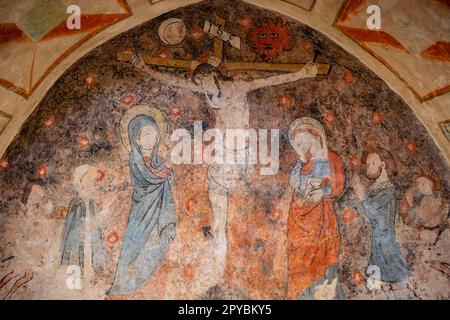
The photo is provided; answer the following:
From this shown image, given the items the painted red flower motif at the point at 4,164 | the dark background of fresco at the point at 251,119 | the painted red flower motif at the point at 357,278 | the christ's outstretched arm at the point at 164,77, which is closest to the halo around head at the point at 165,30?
the dark background of fresco at the point at 251,119

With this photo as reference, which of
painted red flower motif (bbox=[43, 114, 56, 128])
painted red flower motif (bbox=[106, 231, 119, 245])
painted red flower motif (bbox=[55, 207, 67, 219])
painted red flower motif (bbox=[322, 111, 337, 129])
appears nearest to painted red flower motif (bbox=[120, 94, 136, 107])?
painted red flower motif (bbox=[43, 114, 56, 128])

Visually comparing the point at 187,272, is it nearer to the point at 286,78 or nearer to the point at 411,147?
the point at 286,78

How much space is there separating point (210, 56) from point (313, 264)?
2.82 meters

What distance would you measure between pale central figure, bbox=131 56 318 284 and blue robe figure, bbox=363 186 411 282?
1572mm

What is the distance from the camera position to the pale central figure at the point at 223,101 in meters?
8.45

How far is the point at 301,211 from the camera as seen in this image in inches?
333

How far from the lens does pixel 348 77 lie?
8453 millimetres

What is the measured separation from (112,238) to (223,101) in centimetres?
214

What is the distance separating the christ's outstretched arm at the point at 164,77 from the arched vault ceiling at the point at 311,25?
1.35ft

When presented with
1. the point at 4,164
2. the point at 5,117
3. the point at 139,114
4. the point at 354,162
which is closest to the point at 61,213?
the point at 4,164

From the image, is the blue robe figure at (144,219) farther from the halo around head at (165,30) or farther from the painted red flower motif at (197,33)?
the painted red flower motif at (197,33)

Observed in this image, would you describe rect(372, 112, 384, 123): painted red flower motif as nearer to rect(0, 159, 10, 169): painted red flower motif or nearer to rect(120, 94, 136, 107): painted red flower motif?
rect(120, 94, 136, 107): painted red flower motif

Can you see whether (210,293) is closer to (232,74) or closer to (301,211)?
(301,211)

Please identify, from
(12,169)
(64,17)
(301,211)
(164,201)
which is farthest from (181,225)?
(64,17)
